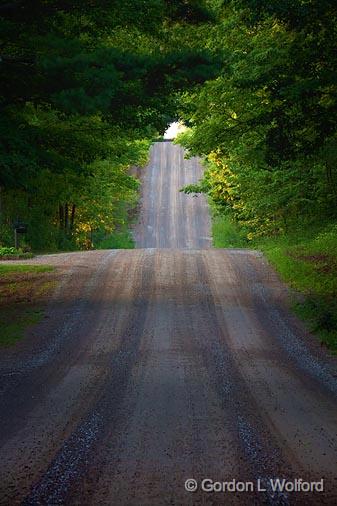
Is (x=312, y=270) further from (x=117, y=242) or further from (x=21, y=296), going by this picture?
(x=117, y=242)

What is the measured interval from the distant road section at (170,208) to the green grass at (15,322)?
31406mm

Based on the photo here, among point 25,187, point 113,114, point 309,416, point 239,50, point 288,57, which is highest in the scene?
point 239,50

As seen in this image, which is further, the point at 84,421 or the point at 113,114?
the point at 113,114

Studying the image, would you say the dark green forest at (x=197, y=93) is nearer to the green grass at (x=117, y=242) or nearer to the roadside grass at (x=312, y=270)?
the roadside grass at (x=312, y=270)

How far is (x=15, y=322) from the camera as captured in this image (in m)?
12.4

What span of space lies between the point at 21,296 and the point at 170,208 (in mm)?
40118

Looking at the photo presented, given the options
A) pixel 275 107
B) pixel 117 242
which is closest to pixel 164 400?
pixel 275 107

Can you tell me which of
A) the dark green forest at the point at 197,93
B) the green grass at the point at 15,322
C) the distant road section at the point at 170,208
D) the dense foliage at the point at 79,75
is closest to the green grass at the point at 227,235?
the distant road section at the point at 170,208

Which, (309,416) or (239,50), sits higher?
(239,50)

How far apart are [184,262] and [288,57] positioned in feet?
27.3

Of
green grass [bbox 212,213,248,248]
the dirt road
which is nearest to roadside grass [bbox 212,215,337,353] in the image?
the dirt road

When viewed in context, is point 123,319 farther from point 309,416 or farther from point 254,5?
point 254,5

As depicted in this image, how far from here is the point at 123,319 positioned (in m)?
12.4

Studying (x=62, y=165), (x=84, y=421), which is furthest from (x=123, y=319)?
(x=84, y=421)
